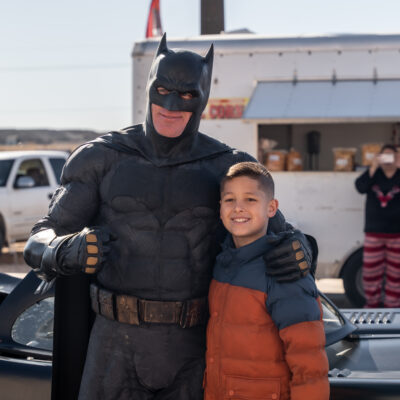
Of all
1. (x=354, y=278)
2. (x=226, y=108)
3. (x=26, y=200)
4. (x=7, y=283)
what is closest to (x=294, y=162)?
(x=226, y=108)

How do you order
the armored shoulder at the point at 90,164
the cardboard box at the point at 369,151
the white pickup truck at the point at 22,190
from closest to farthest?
the armored shoulder at the point at 90,164 < the cardboard box at the point at 369,151 < the white pickup truck at the point at 22,190

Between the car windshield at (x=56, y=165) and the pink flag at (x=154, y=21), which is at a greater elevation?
the pink flag at (x=154, y=21)

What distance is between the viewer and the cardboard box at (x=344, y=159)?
7.27 m

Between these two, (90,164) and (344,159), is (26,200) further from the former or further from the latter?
(90,164)

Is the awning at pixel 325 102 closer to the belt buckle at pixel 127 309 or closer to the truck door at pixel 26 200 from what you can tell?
the belt buckle at pixel 127 309

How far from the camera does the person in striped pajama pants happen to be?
22.2 feet

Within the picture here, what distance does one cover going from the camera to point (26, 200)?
37.6 ft

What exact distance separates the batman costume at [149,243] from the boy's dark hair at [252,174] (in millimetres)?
136

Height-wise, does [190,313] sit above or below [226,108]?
below

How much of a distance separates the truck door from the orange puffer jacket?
9.16 metres

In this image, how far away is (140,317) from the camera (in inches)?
101

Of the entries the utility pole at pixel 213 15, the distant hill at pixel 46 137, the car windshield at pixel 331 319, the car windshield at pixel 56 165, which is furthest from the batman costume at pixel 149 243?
the distant hill at pixel 46 137

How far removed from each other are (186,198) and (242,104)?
4952mm

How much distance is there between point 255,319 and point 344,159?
5.13 meters
